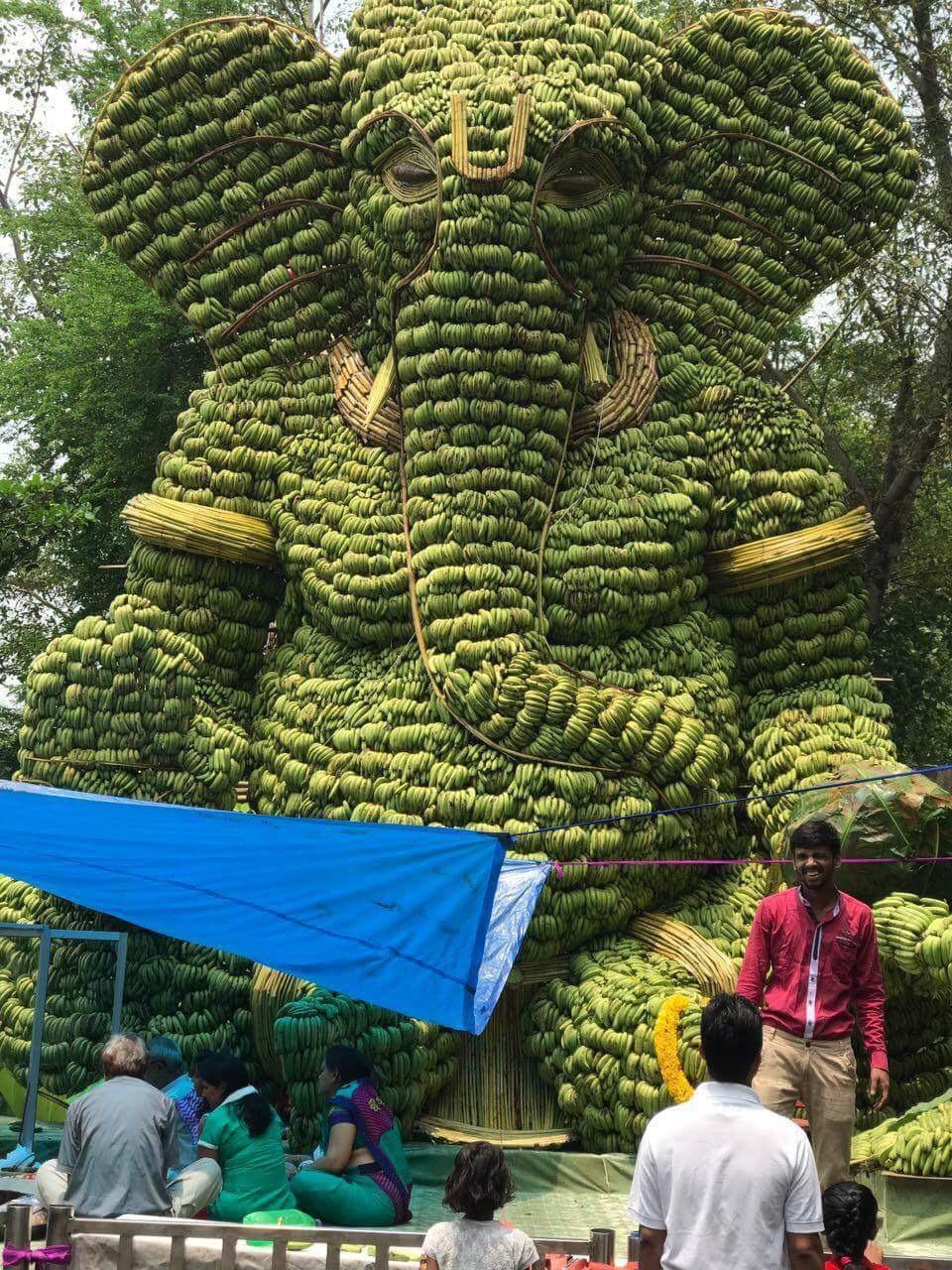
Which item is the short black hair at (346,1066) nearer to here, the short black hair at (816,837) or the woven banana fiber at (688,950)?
the woven banana fiber at (688,950)

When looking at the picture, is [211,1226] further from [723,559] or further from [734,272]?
[734,272]

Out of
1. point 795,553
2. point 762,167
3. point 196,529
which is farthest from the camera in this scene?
point 762,167

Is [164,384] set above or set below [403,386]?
above

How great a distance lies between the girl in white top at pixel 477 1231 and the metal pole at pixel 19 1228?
49.2 inches

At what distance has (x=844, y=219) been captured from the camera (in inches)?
332

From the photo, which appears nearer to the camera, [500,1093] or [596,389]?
[500,1093]

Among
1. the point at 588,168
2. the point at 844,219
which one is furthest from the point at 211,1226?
the point at 844,219

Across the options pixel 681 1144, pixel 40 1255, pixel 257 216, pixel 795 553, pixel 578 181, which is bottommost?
pixel 40 1255

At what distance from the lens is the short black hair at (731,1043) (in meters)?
3.18

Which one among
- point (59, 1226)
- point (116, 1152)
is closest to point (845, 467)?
point (116, 1152)

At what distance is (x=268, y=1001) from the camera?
7.25 metres

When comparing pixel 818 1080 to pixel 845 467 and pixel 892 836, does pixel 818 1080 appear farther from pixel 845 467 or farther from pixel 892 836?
pixel 845 467

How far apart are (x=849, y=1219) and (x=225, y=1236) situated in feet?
5.24

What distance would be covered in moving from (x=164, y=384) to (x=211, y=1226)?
970 centimetres
